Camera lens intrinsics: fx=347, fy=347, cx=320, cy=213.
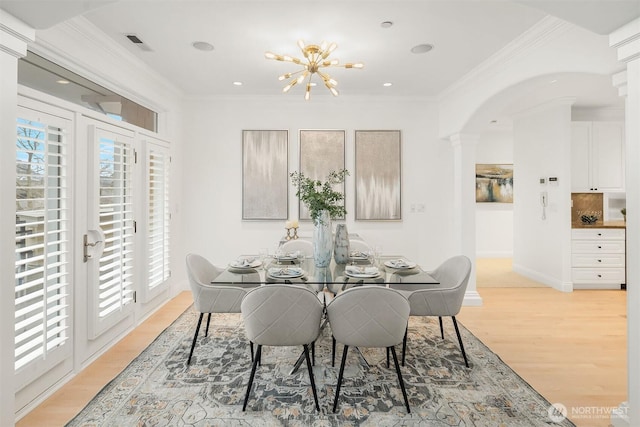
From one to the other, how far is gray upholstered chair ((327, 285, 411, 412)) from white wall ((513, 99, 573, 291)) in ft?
13.7

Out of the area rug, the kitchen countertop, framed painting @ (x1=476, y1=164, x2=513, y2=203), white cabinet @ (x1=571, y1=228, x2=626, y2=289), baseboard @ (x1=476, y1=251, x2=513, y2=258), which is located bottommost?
the area rug

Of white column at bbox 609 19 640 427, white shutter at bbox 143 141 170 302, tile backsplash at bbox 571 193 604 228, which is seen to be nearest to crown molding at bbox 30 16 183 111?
white shutter at bbox 143 141 170 302

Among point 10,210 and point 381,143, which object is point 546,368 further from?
point 10,210

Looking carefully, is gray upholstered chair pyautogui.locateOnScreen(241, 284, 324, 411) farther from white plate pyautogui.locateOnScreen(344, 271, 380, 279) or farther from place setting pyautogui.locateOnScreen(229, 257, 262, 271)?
place setting pyautogui.locateOnScreen(229, 257, 262, 271)

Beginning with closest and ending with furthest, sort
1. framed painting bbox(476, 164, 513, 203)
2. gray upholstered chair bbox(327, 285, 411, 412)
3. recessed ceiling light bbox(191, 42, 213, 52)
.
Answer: gray upholstered chair bbox(327, 285, 411, 412) < recessed ceiling light bbox(191, 42, 213, 52) < framed painting bbox(476, 164, 513, 203)

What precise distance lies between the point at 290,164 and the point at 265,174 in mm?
383

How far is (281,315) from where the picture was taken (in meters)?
2.12

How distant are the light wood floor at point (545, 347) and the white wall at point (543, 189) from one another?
0.64 m

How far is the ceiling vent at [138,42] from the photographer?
301cm

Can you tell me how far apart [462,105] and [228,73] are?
2.82m

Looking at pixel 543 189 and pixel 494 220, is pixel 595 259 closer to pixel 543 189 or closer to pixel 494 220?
pixel 543 189

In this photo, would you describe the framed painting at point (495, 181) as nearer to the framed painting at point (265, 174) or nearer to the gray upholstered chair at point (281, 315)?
the framed painting at point (265, 174)

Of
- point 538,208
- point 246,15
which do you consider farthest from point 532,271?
point 246,15

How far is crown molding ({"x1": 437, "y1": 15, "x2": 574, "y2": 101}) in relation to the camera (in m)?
2.72
